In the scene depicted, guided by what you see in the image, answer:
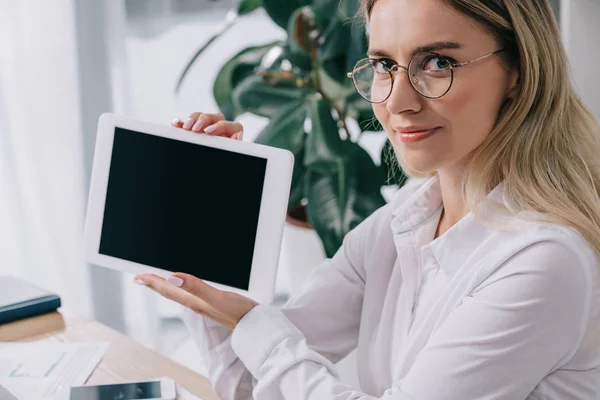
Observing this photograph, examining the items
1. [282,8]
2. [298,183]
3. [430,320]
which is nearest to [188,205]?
[430,320]

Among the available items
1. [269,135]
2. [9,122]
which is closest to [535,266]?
[269,135]

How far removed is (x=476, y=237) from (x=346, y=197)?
0.87 meters

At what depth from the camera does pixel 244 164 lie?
1041 millimetres

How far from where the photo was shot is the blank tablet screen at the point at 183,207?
105cm

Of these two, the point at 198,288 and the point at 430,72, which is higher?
the point at 430,72

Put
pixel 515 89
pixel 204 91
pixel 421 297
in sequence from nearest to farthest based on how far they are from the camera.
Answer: pixel 515 89 < pixel 421 297 < pixel 204 91

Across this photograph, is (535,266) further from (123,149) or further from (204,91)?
(204,91)

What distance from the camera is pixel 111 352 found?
1.22 meters

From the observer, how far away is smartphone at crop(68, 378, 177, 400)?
104cm

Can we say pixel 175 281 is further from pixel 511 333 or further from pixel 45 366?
pixel 511 333

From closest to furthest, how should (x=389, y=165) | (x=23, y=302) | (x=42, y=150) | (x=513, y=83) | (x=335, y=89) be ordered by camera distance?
1. (x=513, y=83)
2. (x=23, y=302)
3. (x=389, y=165)
4. (x=335, y=89)
5. (x=42, y=150)

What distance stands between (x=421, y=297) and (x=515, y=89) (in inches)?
13.1

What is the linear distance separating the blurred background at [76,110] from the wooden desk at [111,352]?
83cm

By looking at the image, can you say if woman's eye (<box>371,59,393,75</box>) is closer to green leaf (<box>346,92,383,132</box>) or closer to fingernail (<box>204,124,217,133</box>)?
fingernail (<box>204,124,217,133</box>)
